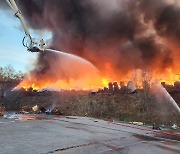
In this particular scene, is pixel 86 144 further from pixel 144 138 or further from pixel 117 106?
pixel 117 106

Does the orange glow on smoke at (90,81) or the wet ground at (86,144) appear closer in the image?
the wet ground at (86,144)

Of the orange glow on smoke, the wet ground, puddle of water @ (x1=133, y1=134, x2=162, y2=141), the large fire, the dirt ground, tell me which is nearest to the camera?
the wet ground

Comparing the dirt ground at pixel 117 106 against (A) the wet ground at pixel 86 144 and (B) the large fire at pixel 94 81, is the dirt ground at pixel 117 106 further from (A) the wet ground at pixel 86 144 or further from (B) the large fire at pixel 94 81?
(A) the wet ground at pixel 86 144

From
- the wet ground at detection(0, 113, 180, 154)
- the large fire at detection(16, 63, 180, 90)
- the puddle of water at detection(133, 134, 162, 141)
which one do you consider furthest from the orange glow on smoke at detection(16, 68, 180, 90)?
the wet ground at detection(0, 113, 180, 154)

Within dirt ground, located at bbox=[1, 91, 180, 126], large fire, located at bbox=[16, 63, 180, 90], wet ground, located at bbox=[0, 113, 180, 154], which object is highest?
large fire, located at bbox=[16, 63, 180, 90]

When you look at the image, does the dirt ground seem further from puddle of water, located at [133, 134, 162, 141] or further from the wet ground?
the wet ground

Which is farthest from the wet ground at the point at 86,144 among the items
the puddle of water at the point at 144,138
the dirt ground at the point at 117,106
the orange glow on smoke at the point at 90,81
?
the orange glow on smoke at the point at 90,81

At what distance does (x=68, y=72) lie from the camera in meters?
38.3

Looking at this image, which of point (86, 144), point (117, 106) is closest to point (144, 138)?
point (86, 144)

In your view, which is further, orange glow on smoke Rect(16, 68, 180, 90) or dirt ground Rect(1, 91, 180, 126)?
orange glow on smoke Rect(16, 68, 180, 90)

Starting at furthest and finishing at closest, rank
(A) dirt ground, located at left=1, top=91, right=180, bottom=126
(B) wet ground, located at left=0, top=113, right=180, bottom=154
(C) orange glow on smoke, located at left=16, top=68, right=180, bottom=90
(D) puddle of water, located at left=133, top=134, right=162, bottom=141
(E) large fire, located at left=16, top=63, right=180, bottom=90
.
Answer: (C) orange glow on smoke, located at left=16, top=68, right=180, bottom=90
(E) large fire, located at left=16, top=63, right=180, bottom=90
(A) dirt ground, located at left=1, top=91, right=180, bottom=126
(D) puddle of water, located at left=133, top=134, right=162, bottom=141
(B) wet ground, located at left=0, top=113, right=180, bottom=154

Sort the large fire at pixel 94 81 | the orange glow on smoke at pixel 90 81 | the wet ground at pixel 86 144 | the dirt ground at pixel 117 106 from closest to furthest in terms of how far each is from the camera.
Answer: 1. the wet ground at pixel 86 144
2. the dirt ground at pixel 117 106
3. the large fire at pixel 94 81
4. the orange glow on smoke at pixel 90 81

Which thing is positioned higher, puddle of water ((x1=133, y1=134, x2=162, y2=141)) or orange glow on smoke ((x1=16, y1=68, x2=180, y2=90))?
orange glow on smoke ((x1=16, y1=68, x2=180, y2=90))

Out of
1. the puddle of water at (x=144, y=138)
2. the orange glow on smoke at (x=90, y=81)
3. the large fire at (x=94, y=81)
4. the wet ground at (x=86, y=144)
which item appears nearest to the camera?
the wet ground at (x=86, y=144)
